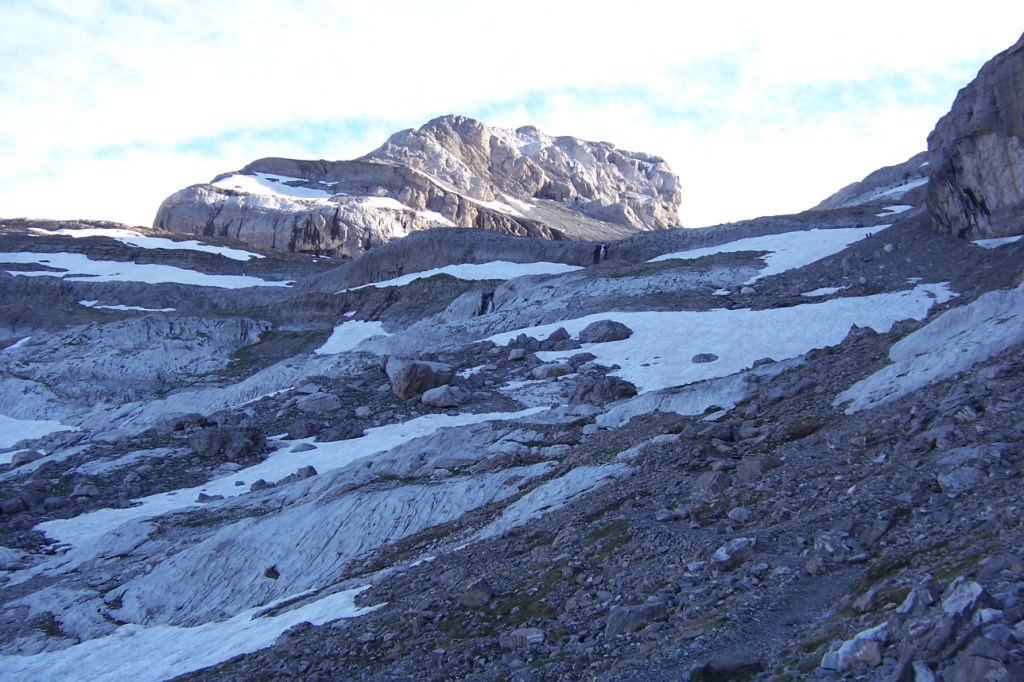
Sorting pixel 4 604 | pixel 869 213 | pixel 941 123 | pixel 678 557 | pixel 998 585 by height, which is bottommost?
pixel 4 604

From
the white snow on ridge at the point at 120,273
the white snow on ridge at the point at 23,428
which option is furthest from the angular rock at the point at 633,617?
the white snow on ridge at the point at 120,273

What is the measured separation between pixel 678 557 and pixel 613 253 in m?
51.2

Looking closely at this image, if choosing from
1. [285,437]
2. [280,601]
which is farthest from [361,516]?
[285,437]

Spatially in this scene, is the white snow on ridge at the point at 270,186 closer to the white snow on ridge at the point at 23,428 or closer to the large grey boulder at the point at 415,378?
the white snow on ridge at the point at 23,428

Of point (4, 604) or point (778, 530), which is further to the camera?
point (4, 604)

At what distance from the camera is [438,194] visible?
349 ft

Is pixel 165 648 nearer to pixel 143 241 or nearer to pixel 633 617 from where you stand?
pixel 633 617

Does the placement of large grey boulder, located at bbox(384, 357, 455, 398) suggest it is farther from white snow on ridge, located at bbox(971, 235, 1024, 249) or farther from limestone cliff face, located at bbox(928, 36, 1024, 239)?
limestone cliff face, located at bbox(928, 36, 1024, 239)

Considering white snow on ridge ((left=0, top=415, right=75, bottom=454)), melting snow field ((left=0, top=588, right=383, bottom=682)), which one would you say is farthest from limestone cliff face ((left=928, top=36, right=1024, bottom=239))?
white snow on ridge ((left=0, top=415, right=75, bottom=454))

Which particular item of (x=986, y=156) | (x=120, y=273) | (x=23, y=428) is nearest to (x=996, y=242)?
(x=986, y=156)

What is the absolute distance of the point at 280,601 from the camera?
16.5 metres

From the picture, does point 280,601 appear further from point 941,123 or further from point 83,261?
point 83,261

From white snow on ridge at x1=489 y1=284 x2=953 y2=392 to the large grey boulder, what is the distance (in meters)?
4.91

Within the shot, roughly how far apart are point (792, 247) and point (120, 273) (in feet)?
167
